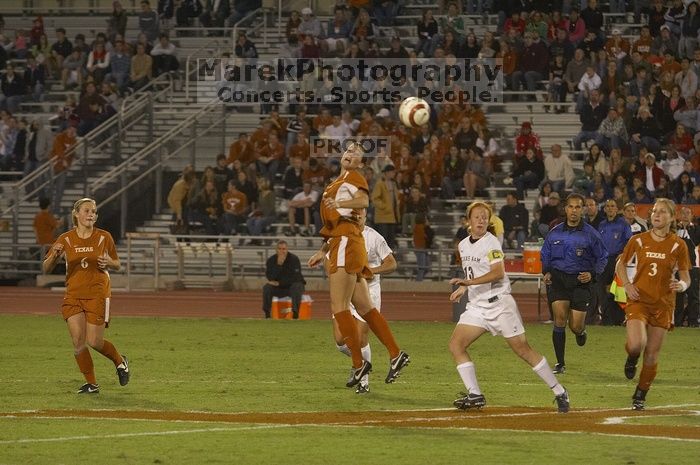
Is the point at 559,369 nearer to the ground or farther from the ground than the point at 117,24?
nearer to the ground

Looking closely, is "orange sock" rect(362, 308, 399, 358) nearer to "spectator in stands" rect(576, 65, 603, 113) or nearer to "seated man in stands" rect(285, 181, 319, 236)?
"seated man in stands" rect(285, 181, 319, 236)

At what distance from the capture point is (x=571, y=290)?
1708cm

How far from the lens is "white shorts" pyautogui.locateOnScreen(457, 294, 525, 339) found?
1257 centimetres

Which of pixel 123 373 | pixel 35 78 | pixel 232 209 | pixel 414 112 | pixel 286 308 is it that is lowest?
pixel 286 308

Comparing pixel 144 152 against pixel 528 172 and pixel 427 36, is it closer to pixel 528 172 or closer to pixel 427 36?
pixel 427 36

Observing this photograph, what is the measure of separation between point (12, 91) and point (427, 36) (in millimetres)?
10931

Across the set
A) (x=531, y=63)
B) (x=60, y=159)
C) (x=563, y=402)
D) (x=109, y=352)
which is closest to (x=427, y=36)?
(x=531, y=63)

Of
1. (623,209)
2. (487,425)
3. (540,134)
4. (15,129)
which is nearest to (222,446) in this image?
(487,425)

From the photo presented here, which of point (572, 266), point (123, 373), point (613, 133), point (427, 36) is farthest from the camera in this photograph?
point (427, 36)

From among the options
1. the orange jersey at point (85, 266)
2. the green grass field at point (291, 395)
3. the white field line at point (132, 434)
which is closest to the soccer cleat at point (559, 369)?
the green grass field at point (291, 395)

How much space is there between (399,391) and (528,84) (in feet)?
66.5

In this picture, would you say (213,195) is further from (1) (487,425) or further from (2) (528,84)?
(1) (487,425)

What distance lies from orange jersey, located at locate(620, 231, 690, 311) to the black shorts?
141 inches

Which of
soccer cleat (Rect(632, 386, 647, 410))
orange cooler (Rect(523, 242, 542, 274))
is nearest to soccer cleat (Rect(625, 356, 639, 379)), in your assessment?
soccer cleat (Rect(632, 386, 647, 410))
